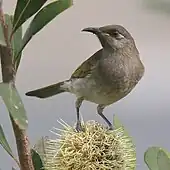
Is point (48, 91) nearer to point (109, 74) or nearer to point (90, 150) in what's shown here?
point (109, 74)

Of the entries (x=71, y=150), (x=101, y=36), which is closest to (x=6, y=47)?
(x=71, y=150)

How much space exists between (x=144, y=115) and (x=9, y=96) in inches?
64.0

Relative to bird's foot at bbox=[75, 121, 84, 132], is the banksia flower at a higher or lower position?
lower

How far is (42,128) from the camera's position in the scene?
201 centimetres

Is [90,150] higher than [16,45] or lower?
lower

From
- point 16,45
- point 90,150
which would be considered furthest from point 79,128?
point 16,45

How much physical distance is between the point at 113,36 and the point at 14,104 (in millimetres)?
546

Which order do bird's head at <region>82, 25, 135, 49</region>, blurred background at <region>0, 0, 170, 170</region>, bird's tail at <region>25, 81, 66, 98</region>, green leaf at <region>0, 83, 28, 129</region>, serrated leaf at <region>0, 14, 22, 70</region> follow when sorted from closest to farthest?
1. green leaf at <region>0, 83, 28, 129</region>
2. serrated leaf at <region>0, 14, 22, 70</region>
3. bird's head at <region>82, 25, 135, 49</region>
4. bird's tail at <region>25, 81, 66, 98</region>
5. blurred background at <region>0, 0, 170, 170</region>

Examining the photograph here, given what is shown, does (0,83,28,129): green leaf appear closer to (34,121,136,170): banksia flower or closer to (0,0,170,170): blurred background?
(34,121,136,170): banksia flower

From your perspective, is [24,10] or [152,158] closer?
[24,10]

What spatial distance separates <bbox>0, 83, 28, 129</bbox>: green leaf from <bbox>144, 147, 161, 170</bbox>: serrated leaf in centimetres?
23

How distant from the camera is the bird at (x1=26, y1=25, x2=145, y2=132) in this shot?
1086mm

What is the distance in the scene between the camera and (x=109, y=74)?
3.65 ft

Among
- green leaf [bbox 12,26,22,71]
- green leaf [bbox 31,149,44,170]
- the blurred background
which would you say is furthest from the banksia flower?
the blurred background
